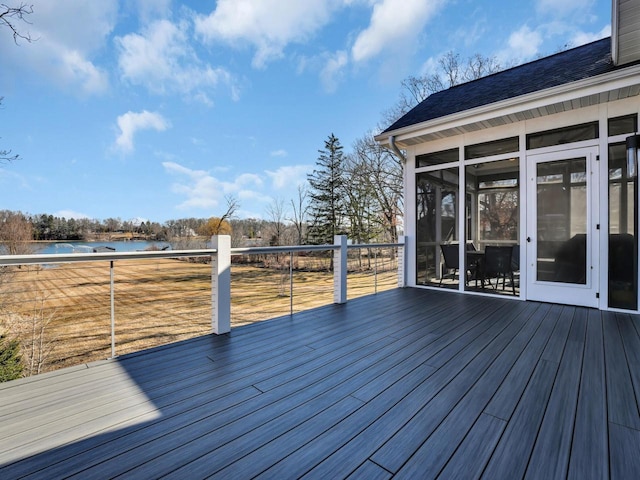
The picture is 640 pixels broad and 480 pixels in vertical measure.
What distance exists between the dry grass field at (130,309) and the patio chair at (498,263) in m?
3.58

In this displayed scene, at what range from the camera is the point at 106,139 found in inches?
570

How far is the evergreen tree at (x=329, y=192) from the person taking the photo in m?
18.1

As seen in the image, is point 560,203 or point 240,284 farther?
point 240,284

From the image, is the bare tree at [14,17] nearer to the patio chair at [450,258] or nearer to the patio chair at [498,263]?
the patio chair at [450,258]

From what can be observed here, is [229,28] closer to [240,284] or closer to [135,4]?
[135,4]

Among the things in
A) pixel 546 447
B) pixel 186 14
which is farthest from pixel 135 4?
pixel 546 447

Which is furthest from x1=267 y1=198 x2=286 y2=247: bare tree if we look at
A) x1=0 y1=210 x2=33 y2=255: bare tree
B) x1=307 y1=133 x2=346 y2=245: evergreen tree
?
x1=0 y1=210 x2=33 y2=255: bare tree

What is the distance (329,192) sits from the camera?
1830 cm

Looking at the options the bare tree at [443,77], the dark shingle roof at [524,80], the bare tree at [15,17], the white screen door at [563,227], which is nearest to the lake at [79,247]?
the bare tree at [15,17]

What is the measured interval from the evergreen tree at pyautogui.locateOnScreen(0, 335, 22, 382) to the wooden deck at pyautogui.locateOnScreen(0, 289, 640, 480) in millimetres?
2649

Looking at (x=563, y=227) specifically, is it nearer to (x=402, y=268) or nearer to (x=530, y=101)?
(x=530, y=101)

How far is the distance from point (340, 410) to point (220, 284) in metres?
1.84

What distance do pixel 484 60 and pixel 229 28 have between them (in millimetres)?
11238

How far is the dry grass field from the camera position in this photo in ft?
18.7
